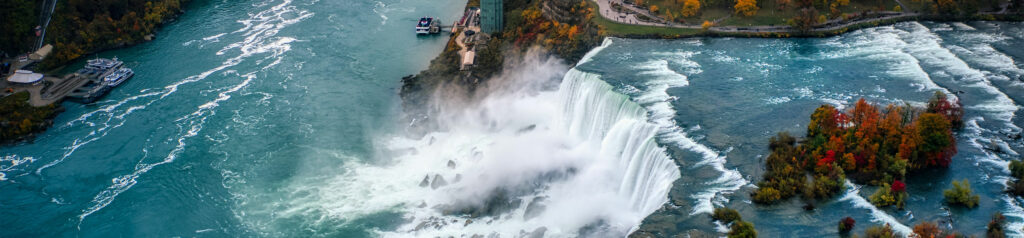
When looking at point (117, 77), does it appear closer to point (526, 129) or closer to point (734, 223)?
point (526, 129)

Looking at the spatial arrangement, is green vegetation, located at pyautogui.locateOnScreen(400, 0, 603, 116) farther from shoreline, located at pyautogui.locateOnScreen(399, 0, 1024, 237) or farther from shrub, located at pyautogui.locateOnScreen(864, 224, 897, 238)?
shrub, located at pyautogui.locateOnScreen(864, 224, 897, 238)

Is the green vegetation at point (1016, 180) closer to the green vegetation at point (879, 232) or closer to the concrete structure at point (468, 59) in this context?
the green vegetation at point (879, 232)

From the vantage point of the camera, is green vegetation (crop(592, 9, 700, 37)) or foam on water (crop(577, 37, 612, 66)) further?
green vegetation (crop(592, 9, 700, 37))

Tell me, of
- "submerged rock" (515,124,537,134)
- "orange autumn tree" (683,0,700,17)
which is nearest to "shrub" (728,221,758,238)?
"submerged rock" (515,124,537,134)

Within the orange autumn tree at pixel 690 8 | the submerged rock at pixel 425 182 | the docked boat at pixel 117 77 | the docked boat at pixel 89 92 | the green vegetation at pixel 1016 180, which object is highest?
the orange autumn tree at pixel 690 8

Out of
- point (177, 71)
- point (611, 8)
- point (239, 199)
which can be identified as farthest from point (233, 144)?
point (611, 8)

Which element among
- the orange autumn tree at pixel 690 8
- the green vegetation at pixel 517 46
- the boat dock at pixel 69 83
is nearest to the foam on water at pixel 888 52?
the orange autumn tree at pixel 690 8
